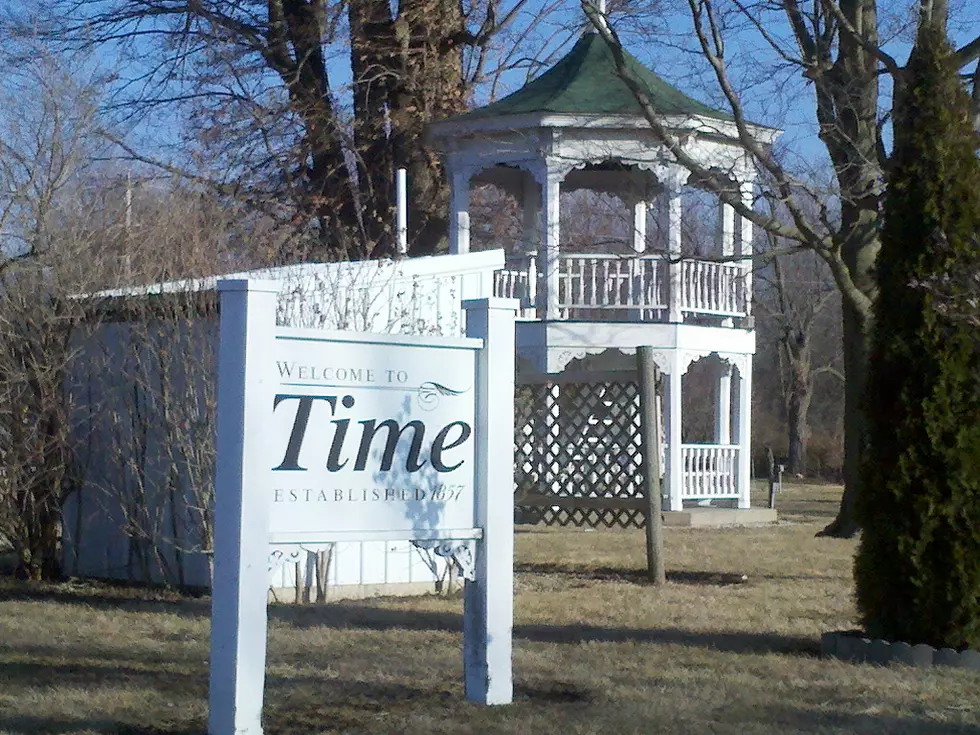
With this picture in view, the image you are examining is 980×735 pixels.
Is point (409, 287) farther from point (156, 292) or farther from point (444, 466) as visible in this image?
point (444, 466)

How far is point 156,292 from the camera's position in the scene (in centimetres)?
1059

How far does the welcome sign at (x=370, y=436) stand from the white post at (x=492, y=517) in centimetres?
6

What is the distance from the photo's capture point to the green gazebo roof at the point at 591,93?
728 inches

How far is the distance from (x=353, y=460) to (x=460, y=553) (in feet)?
→ 2.53

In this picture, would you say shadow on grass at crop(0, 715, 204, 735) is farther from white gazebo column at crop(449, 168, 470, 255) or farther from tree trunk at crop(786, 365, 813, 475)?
tree trunk at crop(786, 365, 813, 475)

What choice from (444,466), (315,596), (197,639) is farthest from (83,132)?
(444,466)

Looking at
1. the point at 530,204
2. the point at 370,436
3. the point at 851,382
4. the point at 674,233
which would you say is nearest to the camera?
the point at 370,436

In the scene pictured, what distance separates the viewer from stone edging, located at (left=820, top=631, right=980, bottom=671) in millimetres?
7484

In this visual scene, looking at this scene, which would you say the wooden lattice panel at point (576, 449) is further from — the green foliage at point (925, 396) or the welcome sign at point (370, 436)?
the welcome sign at point (370, 436)

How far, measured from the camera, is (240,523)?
19.5 feet

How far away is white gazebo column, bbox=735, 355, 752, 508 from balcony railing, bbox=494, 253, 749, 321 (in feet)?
3.62

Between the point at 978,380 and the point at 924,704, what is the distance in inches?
71.0

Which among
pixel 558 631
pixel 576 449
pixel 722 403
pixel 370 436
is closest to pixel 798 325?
pixel 722 403

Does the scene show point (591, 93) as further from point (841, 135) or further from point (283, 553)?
point (283, 553)
